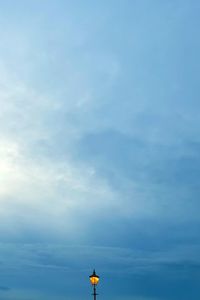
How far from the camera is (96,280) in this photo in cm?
1673
